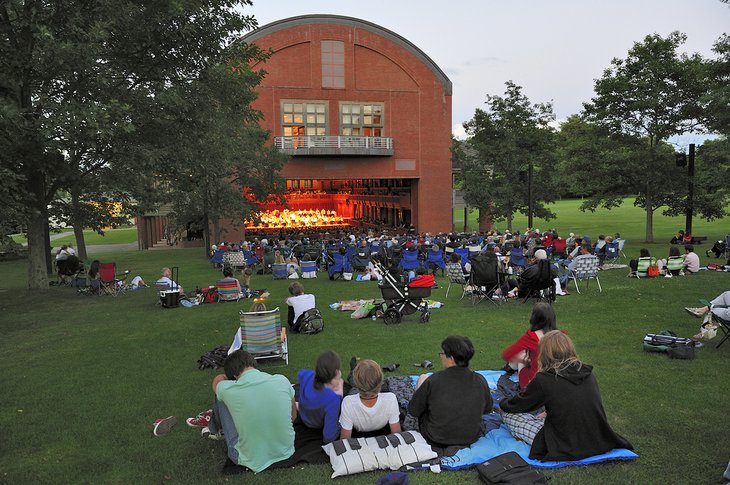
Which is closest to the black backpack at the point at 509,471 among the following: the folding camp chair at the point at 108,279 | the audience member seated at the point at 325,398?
the audience member seated at the point at 325,398

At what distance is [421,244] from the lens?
1958 cm

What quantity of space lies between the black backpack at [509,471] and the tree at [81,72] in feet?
34.4

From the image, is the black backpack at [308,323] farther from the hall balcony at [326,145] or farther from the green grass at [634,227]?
the green grass at [634,227]

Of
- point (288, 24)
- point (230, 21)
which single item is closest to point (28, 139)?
point (230, 21)

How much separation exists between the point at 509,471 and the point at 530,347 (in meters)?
1.82

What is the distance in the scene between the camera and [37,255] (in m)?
16.1

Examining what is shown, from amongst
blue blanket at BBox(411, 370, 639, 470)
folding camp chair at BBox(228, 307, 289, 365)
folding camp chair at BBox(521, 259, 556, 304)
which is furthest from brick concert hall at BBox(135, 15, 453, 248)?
blue blanket at BBox(411, 370, 639, 470)

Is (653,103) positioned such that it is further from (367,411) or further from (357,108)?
(367,411)

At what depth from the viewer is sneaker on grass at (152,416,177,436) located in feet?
19.2

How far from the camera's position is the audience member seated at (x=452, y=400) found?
4824 millimetres

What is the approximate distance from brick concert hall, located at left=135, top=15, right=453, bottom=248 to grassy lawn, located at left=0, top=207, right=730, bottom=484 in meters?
19.5

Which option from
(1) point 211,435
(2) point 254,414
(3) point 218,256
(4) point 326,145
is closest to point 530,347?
(2) point 254,414

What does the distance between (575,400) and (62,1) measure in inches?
558

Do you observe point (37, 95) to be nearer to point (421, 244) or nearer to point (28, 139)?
point (28, 139)
